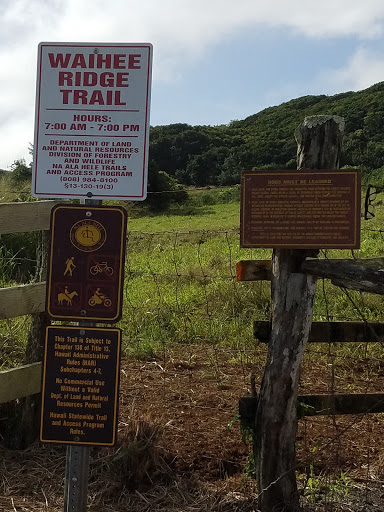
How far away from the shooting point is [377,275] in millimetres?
2932

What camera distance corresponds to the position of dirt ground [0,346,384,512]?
3.33 metres

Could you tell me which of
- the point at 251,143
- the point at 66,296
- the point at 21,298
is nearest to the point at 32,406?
the point at 21,298

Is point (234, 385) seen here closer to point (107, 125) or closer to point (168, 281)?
point (107, 125)

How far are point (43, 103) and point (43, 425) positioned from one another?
140 centimetres

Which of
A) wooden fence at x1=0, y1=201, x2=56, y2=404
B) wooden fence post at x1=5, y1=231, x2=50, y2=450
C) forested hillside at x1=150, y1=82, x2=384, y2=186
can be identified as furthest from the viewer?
forested hillside at x1=150, y1=82, x2=384, y2=186

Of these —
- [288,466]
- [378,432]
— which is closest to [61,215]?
[288,466]

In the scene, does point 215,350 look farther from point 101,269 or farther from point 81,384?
point 101,269

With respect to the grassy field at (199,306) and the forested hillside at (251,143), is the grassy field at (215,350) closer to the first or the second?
the grassy field at (199,306)

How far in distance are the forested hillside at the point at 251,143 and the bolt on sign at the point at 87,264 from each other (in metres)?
24.8

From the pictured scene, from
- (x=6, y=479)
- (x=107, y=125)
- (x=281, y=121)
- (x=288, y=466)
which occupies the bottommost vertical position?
(x=6, y=479)

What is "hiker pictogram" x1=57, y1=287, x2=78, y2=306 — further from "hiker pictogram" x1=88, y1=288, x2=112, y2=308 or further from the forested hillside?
the forested hillside

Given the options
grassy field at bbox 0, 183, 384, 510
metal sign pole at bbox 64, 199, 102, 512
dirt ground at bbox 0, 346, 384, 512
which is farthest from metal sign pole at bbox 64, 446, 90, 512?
grassy field at bbox 0, 183, 384, 510

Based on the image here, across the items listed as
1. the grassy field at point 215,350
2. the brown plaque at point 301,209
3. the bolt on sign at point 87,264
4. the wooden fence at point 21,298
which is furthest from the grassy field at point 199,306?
the bolt on sign at point 87,264

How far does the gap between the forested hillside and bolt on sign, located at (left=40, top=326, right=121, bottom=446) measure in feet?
81.6
